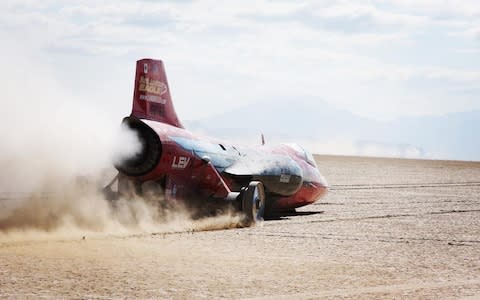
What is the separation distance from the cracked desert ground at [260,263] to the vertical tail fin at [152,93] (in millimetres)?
3242

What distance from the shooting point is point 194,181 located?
72.3ft

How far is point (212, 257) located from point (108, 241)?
2.87 metres

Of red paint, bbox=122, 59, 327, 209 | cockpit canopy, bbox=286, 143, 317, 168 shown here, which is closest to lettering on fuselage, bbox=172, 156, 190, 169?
red paint, bbox=122, 59, 327, 209

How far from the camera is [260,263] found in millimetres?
14906

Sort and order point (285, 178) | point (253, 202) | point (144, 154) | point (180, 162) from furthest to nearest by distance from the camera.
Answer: point (285, 178), point (253, 202), point (180, 162), point (144, 154)

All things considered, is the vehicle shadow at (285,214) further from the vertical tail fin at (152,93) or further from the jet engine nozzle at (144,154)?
the jet engine nozzle at (144,154)

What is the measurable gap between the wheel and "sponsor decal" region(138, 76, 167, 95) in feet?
11.5

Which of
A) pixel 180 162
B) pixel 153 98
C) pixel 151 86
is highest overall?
pixel 151 86

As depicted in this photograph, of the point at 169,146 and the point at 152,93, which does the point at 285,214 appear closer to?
the point at 169,146

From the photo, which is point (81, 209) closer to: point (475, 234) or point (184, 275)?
point (184, 275)

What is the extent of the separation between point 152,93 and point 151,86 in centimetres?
18

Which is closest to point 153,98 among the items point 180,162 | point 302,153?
point 180,162

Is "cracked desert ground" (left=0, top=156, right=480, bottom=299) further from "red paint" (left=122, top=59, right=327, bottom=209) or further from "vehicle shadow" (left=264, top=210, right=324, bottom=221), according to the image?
"red paint" (left=122, top=59, right=327, bottom=209)

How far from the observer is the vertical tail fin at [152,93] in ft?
68.0
